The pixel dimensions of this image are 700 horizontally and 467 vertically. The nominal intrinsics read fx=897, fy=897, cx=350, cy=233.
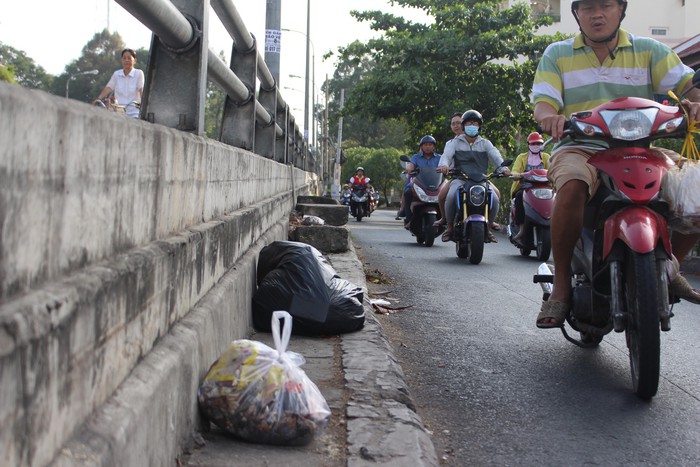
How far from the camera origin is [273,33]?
13.0 metres

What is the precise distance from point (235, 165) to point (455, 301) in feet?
10.4


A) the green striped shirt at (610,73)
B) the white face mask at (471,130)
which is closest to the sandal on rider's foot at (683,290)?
the green striped shirt at (610,73)

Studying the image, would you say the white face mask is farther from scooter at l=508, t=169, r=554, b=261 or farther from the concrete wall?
the concrete wall

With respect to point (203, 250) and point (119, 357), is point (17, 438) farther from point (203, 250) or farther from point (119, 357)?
point (203, 250)

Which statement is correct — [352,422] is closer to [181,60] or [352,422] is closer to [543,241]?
[181,60]

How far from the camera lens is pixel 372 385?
3867 mm

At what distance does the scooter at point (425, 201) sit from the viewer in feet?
45.3

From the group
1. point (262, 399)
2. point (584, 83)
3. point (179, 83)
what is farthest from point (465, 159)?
point (262, 399)

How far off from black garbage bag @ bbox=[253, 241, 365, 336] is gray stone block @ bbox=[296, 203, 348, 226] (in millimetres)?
5909

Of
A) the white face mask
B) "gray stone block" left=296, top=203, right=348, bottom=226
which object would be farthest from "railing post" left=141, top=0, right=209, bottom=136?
the white face mask

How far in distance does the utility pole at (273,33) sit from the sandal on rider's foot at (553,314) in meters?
8.85

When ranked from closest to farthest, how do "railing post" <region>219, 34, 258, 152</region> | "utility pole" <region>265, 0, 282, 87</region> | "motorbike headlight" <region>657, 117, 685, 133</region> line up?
"motorbike headlight" <region>657, 117, 685, 133</region> < "railing post" <region>219, 34, 258, 152</region> < "utility pole" <region>265, 0, 282, 87</region>

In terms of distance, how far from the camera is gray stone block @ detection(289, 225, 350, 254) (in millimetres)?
8789

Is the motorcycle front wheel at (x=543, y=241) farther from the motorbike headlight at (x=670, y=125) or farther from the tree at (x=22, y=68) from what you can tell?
the tree at (x=22, y=68)
